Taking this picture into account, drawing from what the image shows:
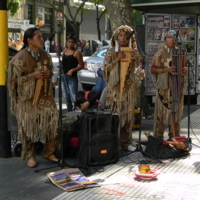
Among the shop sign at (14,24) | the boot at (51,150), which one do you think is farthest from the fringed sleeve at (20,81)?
the shop sign at (14,24)

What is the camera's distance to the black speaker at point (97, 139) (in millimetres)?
5812

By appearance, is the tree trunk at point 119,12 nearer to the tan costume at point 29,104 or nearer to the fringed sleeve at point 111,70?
the fringed sleeve at point 111,70

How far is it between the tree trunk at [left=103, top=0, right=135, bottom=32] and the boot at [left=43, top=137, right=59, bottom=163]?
13.9ft

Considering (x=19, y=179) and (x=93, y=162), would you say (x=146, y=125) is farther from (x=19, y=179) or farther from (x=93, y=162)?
(x=19, y=179)

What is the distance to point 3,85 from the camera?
626cm

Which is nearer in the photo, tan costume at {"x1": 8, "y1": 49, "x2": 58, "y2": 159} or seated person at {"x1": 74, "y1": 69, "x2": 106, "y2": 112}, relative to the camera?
tan costume at {"x1": 8, "y1": 49, "x2": 58, "y2": 159}

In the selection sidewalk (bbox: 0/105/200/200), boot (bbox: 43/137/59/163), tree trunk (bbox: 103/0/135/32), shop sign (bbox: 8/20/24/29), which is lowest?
sidewalk (bbox: 0/105/200/200)

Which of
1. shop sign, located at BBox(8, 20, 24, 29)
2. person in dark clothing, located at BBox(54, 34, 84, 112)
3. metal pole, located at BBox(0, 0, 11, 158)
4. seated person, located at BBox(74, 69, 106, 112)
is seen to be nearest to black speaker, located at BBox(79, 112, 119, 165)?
seated person, located at BBox(74, 69, 106, 112)

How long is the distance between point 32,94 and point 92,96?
135 cm

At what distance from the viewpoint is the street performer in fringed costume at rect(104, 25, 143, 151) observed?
21.2ft

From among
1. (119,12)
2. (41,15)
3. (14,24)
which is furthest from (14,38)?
(41,15)

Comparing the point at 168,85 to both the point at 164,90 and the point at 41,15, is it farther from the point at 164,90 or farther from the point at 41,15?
the point at 41,15

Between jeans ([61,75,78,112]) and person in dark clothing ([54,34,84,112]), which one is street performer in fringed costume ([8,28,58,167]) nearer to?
person in dark clothing ([54,34,84,112])

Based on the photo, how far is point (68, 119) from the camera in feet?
22.2
